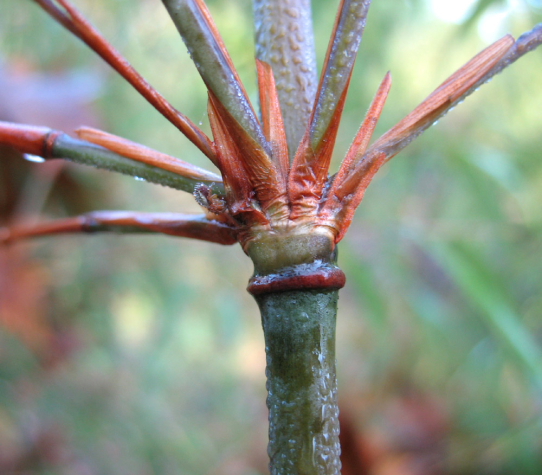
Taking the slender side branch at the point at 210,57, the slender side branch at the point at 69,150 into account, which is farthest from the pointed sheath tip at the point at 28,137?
the slender side branch at the point at 210,57

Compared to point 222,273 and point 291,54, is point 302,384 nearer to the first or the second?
point 291,54

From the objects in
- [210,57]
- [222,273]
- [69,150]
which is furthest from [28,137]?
[222,273]

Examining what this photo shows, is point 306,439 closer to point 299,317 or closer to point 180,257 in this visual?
point 299,317

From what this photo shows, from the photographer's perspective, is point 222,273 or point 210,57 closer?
point 210,57

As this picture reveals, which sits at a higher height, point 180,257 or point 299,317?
point 180,257

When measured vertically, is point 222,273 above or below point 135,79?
above

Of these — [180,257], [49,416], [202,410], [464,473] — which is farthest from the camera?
[202,410]

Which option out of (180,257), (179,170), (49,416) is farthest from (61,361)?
(179,170)

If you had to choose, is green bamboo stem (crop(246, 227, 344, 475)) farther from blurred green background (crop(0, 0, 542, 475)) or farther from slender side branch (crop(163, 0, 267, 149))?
blurred green background (crop(0, 0, 542, 475))
